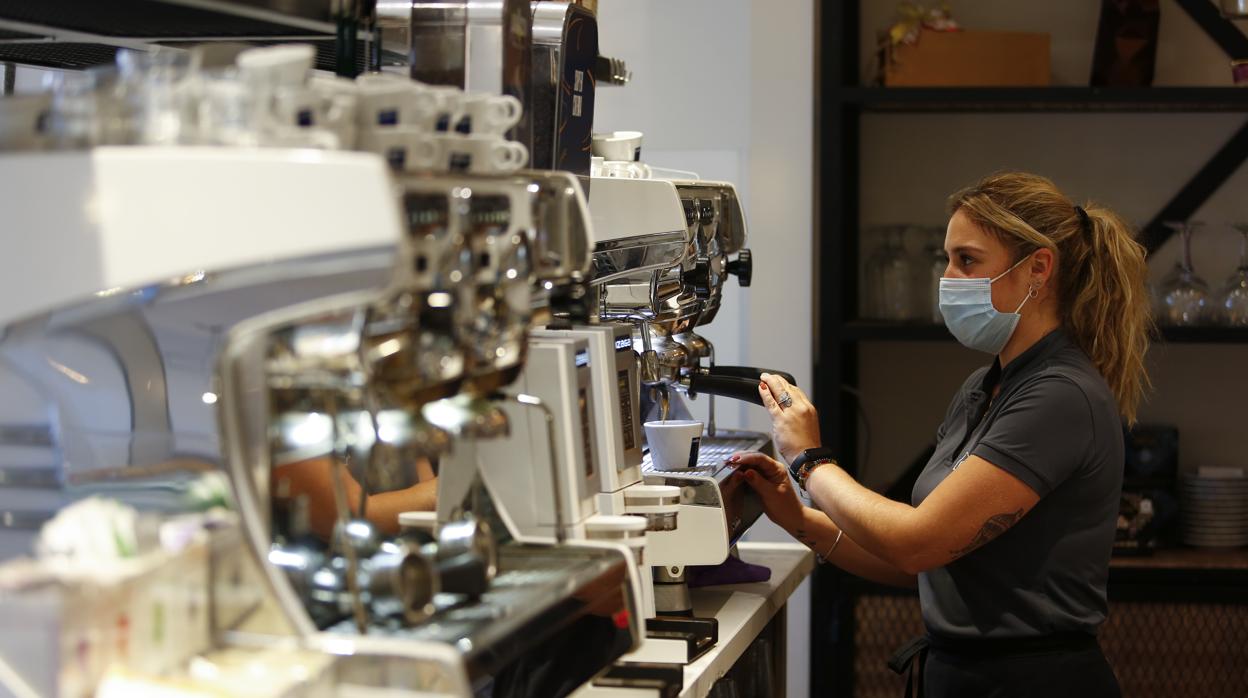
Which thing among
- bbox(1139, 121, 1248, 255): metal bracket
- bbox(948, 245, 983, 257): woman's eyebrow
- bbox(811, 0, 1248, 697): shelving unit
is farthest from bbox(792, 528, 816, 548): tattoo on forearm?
bbox(1139, 121, 1248, 255): metal bracket

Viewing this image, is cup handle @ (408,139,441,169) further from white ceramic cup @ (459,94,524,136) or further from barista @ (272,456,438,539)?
barista @ (272,456,438,539)

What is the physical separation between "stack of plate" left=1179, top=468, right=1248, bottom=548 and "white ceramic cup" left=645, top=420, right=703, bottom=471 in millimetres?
1923

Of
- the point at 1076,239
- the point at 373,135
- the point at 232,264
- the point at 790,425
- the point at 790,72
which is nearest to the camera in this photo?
the point at 232,264

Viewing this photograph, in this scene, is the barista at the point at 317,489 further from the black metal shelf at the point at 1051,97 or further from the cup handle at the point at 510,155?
the black metal shelf at the point at 1051,97

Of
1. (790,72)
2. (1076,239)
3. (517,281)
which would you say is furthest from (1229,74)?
(517,281)

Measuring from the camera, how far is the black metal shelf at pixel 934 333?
360cm

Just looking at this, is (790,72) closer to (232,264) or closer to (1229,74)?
(1229,74)

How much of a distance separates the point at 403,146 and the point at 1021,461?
137 cm

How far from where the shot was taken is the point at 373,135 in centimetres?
113

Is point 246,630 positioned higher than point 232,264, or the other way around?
point 232,264

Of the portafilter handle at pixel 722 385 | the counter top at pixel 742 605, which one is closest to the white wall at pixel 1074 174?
the counter top at pixel 742 605

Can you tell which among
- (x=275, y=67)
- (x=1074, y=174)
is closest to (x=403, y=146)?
(x=275, y=67)

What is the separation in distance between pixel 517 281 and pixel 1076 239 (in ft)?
4.62

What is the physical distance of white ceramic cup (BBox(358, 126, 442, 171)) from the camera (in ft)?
3.71
